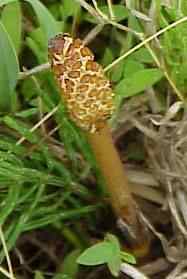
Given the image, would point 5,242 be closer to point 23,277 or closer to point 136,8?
point 23,277

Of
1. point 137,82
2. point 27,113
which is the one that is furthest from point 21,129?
point 137,82

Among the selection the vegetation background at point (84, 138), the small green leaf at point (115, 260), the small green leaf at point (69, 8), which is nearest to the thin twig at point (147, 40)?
the vegetation background at point (84, 138)

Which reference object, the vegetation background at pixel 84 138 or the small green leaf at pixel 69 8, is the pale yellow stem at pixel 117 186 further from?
the small green leaf at pixel 69 8

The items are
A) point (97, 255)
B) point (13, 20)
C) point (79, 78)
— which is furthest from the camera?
point (13, 20)

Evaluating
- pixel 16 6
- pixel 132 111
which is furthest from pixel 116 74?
pixel 16 6

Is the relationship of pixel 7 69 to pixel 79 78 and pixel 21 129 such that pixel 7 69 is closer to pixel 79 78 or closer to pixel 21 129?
pixel 21 129

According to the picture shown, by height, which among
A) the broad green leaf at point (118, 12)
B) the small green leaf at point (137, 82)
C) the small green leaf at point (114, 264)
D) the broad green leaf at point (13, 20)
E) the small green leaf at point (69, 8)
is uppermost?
the broad green leaf at point (13, 20)
